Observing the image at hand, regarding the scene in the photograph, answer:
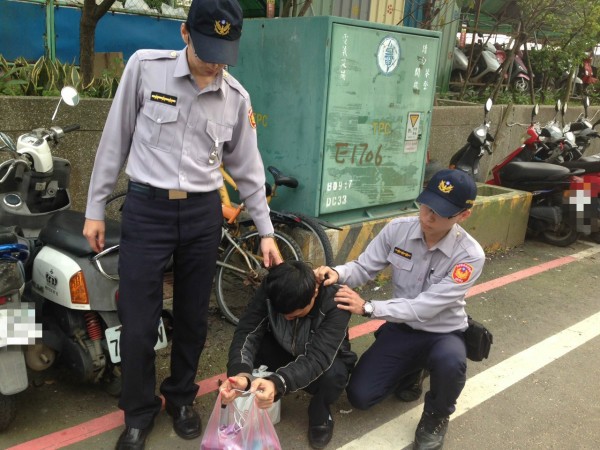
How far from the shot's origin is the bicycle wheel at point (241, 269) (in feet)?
12.7

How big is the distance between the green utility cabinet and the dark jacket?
5.89ft

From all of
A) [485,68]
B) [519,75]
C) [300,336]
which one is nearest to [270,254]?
[300,336]

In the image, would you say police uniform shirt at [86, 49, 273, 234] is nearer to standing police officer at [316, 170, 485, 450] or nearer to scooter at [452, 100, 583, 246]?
standing police officer at [316, 170, 485, 450]

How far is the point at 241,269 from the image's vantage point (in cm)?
395

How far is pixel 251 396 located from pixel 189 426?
0.65m

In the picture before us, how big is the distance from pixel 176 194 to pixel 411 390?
68.7 inches

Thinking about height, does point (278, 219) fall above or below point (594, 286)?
above

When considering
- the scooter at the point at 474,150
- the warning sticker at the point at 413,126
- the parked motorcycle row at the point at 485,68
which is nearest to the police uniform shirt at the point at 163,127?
the warning sticker at the point at 413,126

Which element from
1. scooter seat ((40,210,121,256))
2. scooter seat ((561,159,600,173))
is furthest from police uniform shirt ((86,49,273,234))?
scooter seat ((561,159,600,173))

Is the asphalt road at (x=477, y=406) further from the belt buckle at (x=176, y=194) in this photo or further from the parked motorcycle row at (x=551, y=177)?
the parked motorcycle row at (x=551, y=177)

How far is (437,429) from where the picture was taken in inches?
108

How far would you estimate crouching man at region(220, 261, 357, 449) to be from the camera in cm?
250

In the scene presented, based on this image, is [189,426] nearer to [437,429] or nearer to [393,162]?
[437,429]

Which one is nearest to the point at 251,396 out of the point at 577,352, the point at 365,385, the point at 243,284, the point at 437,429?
the point at 365,385
